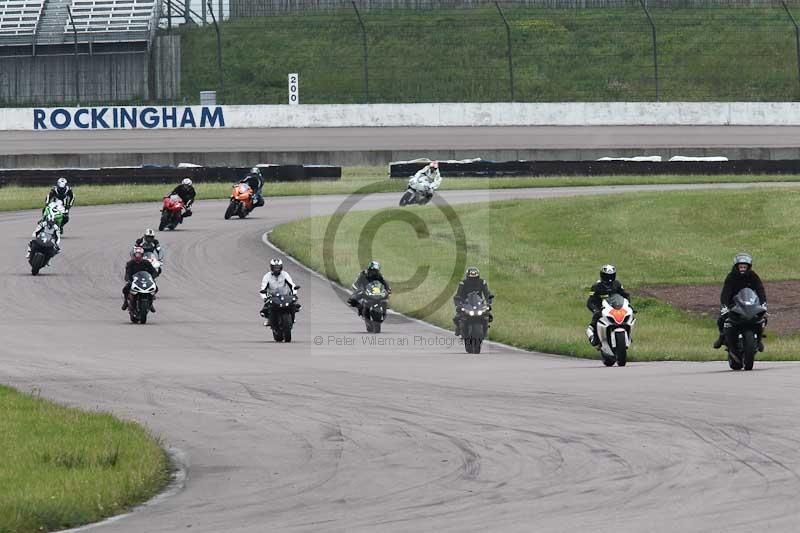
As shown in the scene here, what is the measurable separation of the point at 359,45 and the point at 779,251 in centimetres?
3696

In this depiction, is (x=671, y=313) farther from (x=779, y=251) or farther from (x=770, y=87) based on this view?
(x=770, y=87)

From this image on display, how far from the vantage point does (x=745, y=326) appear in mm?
16453

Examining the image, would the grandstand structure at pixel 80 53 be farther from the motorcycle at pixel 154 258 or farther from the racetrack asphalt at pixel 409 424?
the racetrack asphalt at pixel 409 424

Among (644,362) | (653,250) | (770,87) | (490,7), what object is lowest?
(644,362)

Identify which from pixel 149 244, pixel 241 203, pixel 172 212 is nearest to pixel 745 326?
pixel 149 244

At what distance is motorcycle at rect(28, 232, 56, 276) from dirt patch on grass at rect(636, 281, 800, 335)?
12.0 meters

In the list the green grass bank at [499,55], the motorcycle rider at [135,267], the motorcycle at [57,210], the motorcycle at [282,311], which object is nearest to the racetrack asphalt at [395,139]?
the green grass bank at [499,55]

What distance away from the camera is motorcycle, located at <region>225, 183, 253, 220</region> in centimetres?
3912

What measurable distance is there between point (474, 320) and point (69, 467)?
32.0 ft

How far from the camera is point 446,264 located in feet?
104

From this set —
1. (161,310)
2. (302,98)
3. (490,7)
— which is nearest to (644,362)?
(161,310)

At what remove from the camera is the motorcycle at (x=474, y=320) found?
63.9ft

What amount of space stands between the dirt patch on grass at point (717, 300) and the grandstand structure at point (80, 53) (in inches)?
1470

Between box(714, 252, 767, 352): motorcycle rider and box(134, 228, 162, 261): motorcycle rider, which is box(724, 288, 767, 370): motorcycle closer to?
box(714, 252, 767, 352): motorcycle rider
